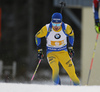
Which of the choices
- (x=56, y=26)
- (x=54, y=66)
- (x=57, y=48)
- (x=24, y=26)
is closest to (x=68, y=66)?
(x=54, y=66)

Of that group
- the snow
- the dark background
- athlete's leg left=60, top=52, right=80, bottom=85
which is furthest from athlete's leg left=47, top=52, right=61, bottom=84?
the dark background

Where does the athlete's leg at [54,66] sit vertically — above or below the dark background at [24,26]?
below

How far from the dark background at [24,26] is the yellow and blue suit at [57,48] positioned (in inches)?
424

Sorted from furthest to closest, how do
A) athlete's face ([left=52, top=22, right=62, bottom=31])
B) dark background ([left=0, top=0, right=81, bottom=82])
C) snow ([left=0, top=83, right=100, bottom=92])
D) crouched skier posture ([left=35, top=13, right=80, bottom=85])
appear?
1. dark background ([left=0, top=0, right=81, bottom=82])
2. crouched skier posture ([left=35, top=13, right=80, bottom=85])
3. athlete's face ([left=52, top=22, right=62, bottom=31])
4. snow ([left=0, top=83, right=100, bottom=92])

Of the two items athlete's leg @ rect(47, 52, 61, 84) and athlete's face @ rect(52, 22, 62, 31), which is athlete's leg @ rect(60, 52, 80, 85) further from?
athlete's face @ rect(52, 22, 62, 31)

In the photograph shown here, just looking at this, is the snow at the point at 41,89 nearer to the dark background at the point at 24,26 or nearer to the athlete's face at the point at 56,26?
the athlete's face at the point at 56,26

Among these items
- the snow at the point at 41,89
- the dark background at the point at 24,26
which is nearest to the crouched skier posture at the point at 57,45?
the snow at the point at 41,89

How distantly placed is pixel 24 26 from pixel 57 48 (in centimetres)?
1506

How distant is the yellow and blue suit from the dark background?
10.8 metres

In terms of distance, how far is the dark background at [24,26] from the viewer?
18.7m

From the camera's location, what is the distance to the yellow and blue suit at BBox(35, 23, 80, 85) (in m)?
6.91

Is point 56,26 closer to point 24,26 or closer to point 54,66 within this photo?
point 54,66

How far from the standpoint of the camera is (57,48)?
7070 millimetres

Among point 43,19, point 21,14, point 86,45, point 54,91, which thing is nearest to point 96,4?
point 54,91
